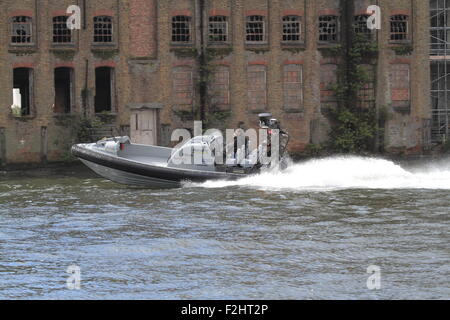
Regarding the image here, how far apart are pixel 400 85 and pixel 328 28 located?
403 cm

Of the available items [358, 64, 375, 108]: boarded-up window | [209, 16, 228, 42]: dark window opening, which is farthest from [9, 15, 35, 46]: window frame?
[358, 64, 375, 108]: boarded-up window

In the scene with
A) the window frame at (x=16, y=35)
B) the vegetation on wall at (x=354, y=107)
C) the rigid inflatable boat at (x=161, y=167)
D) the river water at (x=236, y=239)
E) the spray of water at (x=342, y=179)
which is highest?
the window frame at (x=16, y=35)

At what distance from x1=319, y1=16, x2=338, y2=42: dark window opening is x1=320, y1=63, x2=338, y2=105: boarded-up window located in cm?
121

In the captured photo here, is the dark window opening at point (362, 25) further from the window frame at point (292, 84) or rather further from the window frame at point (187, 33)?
the window frame at point (187, 33)

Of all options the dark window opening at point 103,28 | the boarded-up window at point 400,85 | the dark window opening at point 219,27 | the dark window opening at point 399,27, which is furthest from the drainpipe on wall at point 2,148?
the dark window opening at point 399,27

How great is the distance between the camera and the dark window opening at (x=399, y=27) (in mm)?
37969

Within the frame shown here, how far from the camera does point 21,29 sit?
35.6 metres

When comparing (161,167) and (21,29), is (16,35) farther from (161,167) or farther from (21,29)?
(161,167)

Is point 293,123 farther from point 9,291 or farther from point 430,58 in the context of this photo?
point 9,291

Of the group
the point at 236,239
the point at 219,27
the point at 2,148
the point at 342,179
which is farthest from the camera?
the point at 219,27

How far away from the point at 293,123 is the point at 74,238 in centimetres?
2143

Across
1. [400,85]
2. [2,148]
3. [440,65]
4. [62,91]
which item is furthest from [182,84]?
[440,65]

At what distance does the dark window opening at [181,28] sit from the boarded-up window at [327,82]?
605 cm

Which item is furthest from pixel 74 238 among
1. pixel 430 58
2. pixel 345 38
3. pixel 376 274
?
pixel 430 58
